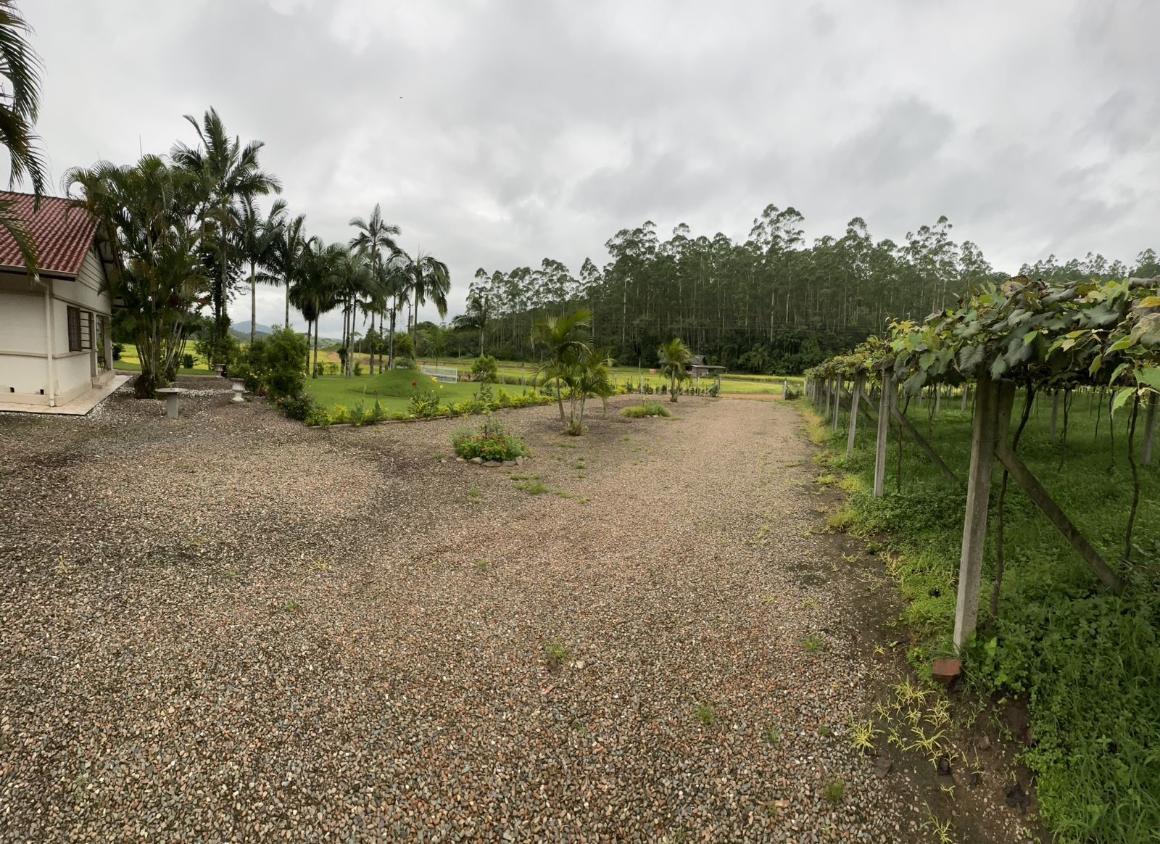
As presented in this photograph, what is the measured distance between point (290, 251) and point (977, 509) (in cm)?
3144

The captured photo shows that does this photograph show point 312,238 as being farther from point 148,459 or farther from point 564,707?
point 564,707

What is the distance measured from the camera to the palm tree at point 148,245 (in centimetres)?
1262

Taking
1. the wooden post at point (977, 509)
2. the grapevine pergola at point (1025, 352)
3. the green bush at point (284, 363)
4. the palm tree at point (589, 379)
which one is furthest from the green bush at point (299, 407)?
the wooden post at point (977, 509)

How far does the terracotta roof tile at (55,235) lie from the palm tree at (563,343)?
370 inches

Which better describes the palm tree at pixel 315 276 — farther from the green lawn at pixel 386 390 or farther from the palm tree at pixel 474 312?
the palm tree at pixel 474 312

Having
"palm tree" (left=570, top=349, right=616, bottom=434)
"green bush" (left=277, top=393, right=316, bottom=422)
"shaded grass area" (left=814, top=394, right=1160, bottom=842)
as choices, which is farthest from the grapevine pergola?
"green bush" (left=277, top=393, right=316, bottom=422)

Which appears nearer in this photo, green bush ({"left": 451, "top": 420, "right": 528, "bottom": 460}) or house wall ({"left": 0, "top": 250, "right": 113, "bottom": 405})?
green bush ({"left": 451, "top": 420, "right": 528, "bottom": 460})

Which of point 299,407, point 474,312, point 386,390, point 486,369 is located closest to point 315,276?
point 486,369

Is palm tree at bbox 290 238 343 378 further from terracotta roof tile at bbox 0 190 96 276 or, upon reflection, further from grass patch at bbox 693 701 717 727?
grass patch at bbox 693 701 717 727

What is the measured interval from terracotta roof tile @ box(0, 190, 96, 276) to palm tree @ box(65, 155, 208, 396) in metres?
0.68

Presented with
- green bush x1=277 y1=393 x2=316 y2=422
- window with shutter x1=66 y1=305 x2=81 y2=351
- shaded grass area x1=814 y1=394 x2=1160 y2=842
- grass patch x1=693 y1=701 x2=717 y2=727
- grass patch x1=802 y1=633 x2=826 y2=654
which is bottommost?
grass patch x1=693 y1=701 x2=717 y2=727

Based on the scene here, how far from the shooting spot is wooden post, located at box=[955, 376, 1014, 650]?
337 cm

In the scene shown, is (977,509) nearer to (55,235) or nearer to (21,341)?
(21,341)

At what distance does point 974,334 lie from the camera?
2572 mm
